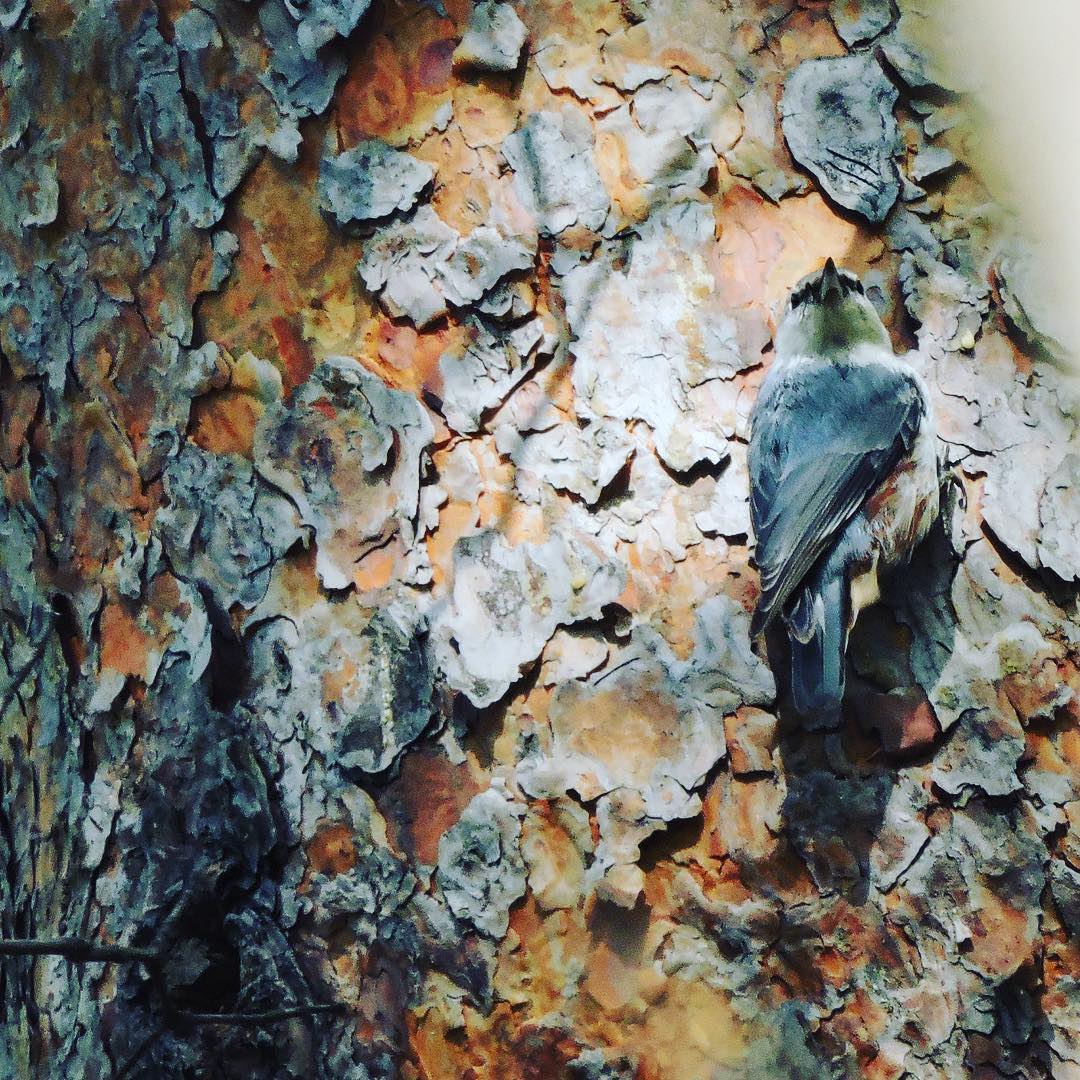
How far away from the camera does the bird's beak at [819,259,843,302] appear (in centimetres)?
170

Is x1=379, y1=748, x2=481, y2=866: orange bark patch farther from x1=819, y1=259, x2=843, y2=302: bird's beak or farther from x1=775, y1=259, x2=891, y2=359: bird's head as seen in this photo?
x1=819, y1=259, x2=843, y2=302: bird's beak

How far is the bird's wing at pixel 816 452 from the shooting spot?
1.65 m

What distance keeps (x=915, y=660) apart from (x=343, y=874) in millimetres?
863

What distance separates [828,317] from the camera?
1835 millimetres

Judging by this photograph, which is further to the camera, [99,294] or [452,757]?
[99,294]

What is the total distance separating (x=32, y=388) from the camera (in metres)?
1.95

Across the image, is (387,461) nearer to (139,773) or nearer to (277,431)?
(277,431)

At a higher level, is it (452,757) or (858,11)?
(858,11)

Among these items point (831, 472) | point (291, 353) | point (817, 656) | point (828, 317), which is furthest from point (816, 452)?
point (291, 353)

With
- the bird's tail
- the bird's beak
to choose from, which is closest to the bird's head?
the bird's beak

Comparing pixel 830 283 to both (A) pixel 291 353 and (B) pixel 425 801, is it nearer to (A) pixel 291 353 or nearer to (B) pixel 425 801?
(A) pixel 291 353

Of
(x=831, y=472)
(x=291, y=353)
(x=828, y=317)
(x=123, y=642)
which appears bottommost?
(x=831, y=472)

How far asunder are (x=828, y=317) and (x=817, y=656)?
1.97 feet

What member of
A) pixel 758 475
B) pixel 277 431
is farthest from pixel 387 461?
pixel 758 475
